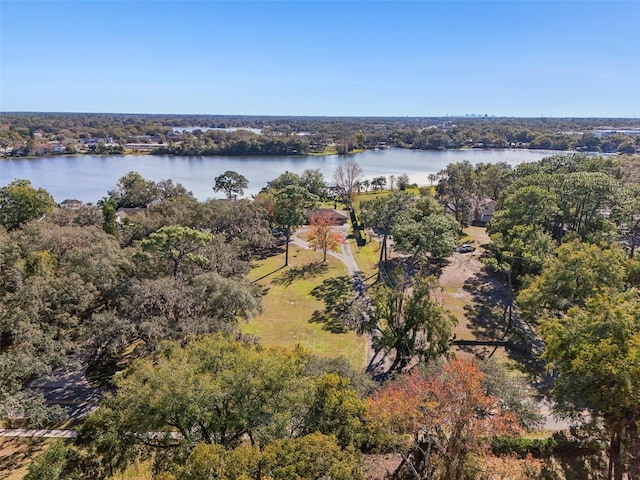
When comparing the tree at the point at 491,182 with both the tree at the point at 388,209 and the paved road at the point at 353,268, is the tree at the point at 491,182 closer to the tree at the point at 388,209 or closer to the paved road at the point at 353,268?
the paved road at the point at 353,268

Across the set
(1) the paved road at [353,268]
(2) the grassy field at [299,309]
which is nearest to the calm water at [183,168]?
(1) the paved road at [353,268]

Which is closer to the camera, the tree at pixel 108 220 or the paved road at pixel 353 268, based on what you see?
the paved road at pixel 353 268

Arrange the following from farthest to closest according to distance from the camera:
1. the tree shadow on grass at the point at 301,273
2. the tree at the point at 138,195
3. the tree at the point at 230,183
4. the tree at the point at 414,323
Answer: the tree at the point at 230,183, the tree at the point at 138,195, the tree shadow on grass at the point at 301,273, the tree at the point at 414,323

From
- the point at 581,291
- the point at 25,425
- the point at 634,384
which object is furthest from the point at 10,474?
the point at 581,291

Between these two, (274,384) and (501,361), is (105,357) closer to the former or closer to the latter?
(274,384)

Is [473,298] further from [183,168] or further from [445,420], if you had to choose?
[183,168]

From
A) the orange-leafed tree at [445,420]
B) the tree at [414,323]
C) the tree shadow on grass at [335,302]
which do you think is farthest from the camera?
the tree shadow on grass at [335,302]

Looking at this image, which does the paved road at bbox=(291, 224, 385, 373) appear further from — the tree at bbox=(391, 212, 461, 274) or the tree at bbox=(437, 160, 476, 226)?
the tree at bbox=(437, 160, 476, 226)
